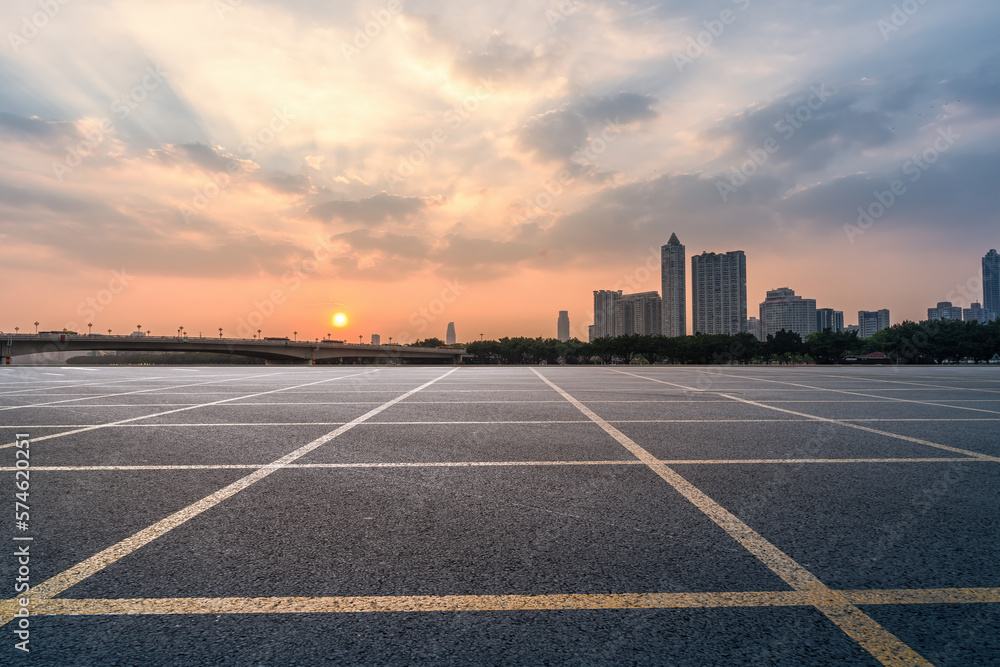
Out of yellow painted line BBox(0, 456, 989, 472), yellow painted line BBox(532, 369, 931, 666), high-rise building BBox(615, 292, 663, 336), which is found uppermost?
high-rise building BBox(615, 292, 663, 336)

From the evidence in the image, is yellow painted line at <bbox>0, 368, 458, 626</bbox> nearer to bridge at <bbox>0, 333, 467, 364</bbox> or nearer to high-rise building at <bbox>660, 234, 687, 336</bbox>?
bridge at <bbox>0, 333, 467, 364</bbox>

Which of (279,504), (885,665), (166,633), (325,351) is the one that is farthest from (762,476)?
(325,351)

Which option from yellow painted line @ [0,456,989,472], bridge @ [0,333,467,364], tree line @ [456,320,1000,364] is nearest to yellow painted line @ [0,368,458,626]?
yellow painted line @ [0,456,989,472]

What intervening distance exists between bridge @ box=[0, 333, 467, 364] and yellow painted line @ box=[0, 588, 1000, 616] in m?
80.2

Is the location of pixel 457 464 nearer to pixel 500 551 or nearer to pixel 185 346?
pixel 500 551

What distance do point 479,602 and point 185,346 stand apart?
96.5m

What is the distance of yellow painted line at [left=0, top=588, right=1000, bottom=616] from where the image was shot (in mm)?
2410

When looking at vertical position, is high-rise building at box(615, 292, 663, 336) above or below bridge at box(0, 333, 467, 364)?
above

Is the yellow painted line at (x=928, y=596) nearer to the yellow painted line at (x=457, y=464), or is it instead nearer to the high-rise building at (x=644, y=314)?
the yellow painted line at (x=457, y=464)

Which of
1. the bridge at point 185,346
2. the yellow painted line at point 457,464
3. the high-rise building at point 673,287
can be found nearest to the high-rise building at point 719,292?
the high-rise building at point 673,287

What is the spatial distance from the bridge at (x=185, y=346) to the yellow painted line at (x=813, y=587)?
81.8m

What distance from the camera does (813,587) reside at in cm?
264

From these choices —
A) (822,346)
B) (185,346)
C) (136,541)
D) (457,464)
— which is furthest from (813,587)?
(822,346)

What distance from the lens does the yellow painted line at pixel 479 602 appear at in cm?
241
